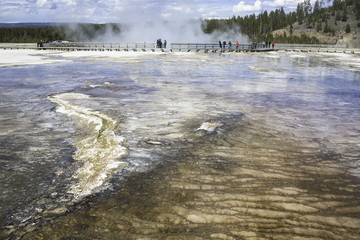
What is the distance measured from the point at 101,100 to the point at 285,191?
7283mm

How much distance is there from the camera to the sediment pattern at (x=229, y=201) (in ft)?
11.4

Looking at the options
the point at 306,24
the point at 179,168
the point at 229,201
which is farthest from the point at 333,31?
the point at 229,201

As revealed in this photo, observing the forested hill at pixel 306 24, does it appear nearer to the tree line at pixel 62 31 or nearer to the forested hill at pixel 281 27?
the forested hill at pixel 281 27

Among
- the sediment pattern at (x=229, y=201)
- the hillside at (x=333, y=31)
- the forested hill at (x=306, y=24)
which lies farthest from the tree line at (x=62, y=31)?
the sediment pattern at (x=229, y=201)

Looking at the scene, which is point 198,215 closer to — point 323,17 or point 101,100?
point 101,100

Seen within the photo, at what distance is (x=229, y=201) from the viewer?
4.08m

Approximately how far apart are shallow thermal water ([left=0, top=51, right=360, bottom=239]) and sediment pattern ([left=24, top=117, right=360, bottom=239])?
16mm

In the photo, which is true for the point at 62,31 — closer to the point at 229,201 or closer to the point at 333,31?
the point at 333,31

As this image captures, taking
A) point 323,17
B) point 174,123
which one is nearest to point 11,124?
point 174,123

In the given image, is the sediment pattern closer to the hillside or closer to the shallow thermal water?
the shallow thermal water

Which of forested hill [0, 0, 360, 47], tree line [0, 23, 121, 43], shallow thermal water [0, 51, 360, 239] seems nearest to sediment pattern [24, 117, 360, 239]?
shallow thermal water [0, 51, 360, 239]

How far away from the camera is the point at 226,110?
8.98 metres

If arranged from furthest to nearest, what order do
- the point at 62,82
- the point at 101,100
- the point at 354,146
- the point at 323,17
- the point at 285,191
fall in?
the point at 323,17 < the point at 62,82 < the point at 101,100 < the point at 354,146 < the point at 285,191

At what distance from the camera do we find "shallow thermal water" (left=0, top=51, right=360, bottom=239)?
3604 millimetres
